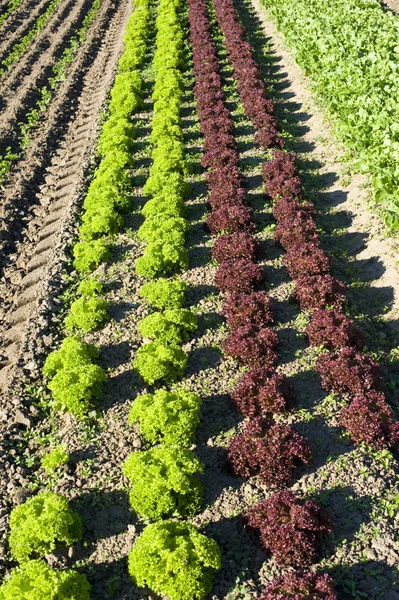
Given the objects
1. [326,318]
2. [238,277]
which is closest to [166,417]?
[326,318]

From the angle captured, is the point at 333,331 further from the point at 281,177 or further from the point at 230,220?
the point at 281,177

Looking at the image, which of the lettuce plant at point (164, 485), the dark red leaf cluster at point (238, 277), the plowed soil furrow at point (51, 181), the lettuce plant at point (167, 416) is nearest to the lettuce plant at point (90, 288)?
the plowed soil furrow at point (51, 181)

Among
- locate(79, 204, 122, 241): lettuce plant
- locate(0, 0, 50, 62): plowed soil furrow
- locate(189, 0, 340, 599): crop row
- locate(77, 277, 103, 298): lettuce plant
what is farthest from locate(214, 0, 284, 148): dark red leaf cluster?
locate(0, 0, 50, 62): plowed soil furrow

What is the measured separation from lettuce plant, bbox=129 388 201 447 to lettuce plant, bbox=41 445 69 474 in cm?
125

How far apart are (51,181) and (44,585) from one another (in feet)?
44.3

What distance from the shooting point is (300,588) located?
7.38 meters

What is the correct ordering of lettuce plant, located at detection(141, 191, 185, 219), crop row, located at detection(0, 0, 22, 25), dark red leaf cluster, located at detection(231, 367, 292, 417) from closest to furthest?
dark red leaf cluster, located at detection(231, 367, 292, 417) < lettuce plant, located at detection(141, 191, 185, 219) < crop row, located at detection(0, 0, 22, 25)

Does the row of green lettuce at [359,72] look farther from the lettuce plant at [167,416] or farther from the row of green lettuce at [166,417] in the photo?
the lettuce plant at [167,416]

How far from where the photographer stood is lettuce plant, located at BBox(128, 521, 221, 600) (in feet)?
25.1

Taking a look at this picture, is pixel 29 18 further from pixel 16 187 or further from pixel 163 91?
pixel 16 187

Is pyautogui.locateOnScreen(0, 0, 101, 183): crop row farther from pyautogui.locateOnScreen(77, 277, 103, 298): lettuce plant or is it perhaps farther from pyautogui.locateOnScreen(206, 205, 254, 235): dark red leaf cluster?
pyautogui.locateOnScreen(206, 205, 254, 235): dark red leaf cluster

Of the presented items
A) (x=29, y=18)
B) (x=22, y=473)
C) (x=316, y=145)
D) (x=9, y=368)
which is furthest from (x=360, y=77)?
(x=29, y=18)

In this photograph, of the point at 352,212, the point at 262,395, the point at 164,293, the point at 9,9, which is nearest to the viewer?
the point at 262,395

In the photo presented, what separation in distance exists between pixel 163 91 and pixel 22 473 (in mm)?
16034
